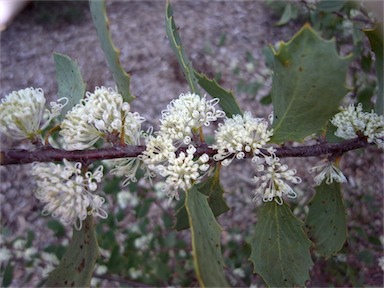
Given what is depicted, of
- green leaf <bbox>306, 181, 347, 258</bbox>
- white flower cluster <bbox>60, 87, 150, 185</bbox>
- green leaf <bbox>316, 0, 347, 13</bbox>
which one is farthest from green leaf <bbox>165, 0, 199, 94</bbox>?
green leaf <bbox>316, 0, 347, 13</bbox>

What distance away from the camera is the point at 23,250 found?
71.9 inches

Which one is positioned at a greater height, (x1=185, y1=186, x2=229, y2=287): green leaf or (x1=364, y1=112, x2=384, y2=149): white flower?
(x1=364, y1=112, x2=384, y2=149): white flower

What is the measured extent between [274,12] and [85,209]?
3.20m

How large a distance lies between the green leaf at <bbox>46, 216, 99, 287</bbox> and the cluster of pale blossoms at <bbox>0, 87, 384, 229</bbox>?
3 cm

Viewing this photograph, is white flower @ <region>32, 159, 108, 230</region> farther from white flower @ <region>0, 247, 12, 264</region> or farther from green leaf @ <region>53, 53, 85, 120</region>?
white flower @ <region>0, 247, 12, 264</region>

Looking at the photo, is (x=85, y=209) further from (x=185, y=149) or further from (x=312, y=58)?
(x=312, y=58)

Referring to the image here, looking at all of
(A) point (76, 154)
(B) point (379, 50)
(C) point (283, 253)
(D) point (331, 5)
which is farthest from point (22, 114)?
(D) point (331, 5)

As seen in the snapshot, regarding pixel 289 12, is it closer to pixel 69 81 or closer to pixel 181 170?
pixel 69 81

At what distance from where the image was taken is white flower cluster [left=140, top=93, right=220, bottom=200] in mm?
757

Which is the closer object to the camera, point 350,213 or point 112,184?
point 112,184

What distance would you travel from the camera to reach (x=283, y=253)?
90 centimetres

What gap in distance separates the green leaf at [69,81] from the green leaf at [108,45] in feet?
0.37

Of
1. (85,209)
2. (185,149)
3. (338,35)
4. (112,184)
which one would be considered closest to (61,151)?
(85,209)

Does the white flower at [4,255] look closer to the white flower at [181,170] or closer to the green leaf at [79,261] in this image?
the green leaf at [79,261]
